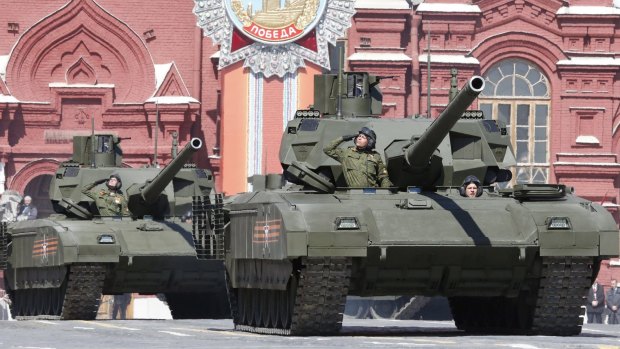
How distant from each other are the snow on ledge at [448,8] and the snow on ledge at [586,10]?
2044mm

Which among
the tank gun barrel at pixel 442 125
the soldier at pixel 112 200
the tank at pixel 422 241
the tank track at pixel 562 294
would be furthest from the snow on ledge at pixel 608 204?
the tank track at pixel 562 294

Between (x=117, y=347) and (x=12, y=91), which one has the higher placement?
(x=12, y=91)

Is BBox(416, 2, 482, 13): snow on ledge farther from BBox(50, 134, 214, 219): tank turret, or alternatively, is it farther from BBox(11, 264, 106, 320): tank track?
BBox(11, 264, 106, 320): tank track

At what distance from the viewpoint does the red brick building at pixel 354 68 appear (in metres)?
45.5

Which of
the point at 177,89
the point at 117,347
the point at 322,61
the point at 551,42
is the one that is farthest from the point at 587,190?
the point at 117,347

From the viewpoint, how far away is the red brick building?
45531mm

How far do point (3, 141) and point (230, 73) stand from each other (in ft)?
18.3

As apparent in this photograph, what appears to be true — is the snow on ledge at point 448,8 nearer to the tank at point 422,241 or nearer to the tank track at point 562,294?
the tank at point 422,241

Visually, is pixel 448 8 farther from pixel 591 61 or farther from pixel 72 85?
pixel 72 85

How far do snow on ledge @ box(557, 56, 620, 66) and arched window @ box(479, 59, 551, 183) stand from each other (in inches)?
31.7

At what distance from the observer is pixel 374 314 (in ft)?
108

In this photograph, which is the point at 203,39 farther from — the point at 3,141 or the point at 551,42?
the point at 551,42

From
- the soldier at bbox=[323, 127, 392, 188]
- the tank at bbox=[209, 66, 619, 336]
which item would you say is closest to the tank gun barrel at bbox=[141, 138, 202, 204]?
the tank at bbox=[209, 66, 619, 336]

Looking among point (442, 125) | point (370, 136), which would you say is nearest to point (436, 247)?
point (442, 125)
